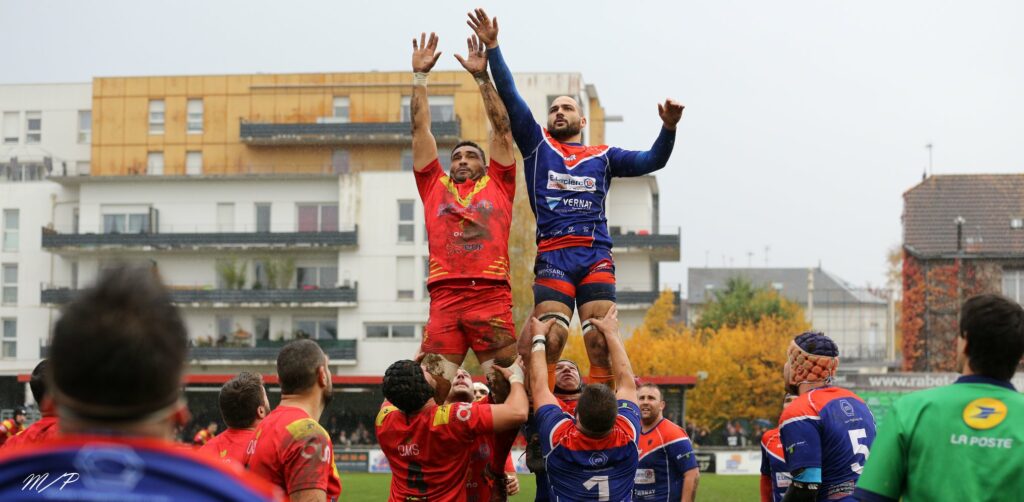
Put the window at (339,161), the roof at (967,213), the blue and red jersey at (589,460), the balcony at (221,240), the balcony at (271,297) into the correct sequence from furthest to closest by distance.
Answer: the window at (339,161) < the roof at (967,213) < the balcony at (221,240) < the balcony at (271,297) < the blue and red jersey at (589,460)

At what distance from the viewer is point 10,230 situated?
67188 millimetres

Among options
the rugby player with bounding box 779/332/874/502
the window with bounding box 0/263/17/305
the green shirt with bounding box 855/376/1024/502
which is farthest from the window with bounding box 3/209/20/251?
the green shirt with bounding box 855/376/1024/502

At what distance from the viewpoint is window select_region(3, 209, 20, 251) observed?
67.1m

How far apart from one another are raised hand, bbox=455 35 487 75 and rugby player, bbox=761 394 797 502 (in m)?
4.11

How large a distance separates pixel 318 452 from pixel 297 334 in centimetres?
5742

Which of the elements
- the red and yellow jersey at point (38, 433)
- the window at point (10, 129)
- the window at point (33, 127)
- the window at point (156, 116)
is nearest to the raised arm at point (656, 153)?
the red and yellow jersey at point (38, 433)

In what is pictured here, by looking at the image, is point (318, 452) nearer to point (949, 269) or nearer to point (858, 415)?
point (858, 415)

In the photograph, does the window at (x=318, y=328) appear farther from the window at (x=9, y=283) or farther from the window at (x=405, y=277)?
the window at (x=9, y=283)

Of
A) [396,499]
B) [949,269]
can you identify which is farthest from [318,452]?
[949,269]

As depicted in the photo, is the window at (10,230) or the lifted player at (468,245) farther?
the window at (10,230)

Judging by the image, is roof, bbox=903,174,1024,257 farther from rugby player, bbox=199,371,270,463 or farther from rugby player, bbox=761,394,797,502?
rugby player, bbox=199,371,270,463

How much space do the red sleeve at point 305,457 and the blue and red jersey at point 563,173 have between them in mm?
2810

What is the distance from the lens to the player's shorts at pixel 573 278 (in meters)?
9.14

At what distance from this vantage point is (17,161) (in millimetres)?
70438
